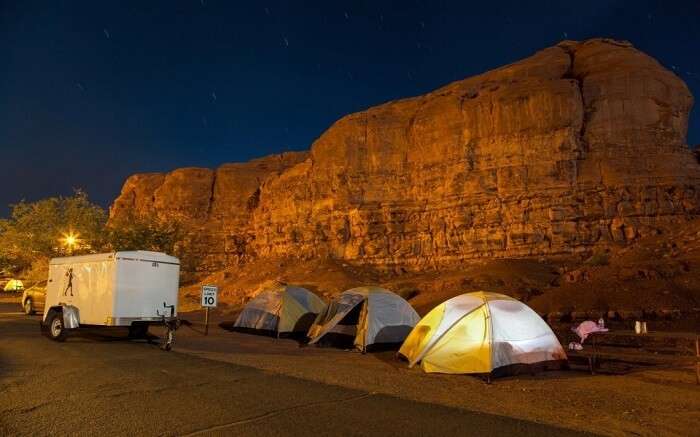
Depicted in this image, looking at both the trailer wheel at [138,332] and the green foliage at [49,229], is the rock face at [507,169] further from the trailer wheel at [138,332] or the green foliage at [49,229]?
the trailer wheel at [138,332]

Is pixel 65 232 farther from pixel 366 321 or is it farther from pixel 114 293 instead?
pixel 366 321

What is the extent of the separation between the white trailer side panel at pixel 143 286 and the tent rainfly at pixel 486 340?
27.0 feet

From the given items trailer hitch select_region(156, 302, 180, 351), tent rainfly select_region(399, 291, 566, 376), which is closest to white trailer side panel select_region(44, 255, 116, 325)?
trailer hitch select_region(156, 302, 180, 351)

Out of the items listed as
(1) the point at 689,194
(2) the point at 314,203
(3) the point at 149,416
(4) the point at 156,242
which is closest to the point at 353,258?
(2) the point at 314,203

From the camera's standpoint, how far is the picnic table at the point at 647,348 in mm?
10617

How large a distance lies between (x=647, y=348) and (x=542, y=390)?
7.46 m

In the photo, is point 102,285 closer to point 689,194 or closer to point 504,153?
point 504,153

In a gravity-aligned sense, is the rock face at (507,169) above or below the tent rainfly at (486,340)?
above

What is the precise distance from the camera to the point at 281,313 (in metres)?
20.4

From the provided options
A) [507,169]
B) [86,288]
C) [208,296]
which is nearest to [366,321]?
[208,296]

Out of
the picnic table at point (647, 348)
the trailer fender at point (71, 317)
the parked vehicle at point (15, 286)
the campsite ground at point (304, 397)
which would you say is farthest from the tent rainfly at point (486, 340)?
the parked vehicle at point (15, 286)

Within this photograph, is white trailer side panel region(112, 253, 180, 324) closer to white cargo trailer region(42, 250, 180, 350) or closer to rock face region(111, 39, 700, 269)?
white cargo trailer region(42, 250, 180, 350)

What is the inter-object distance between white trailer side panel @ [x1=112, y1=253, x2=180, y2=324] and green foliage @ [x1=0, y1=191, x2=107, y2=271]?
108 ft

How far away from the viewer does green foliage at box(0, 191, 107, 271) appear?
143ft
